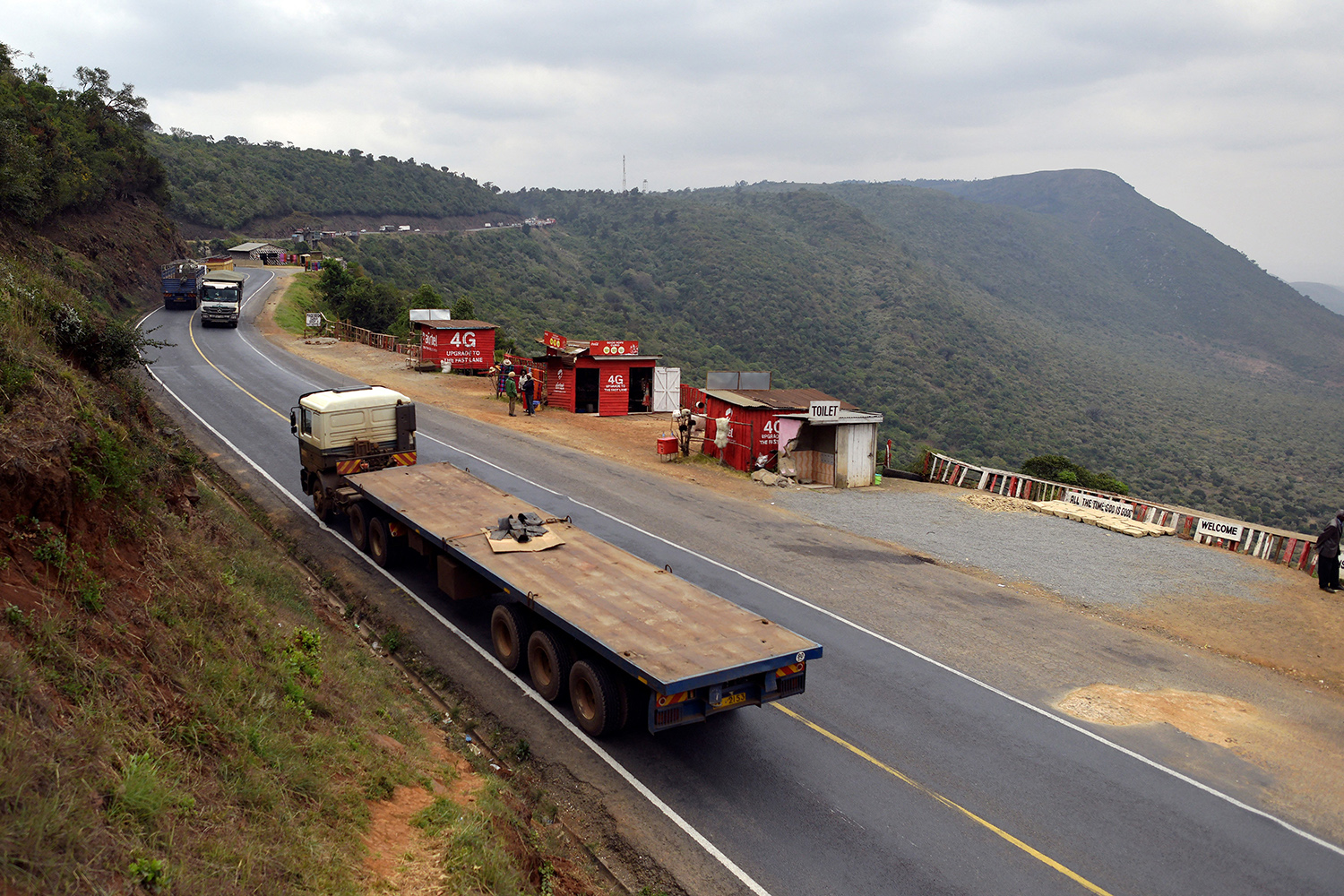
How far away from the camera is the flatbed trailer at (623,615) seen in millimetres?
8555

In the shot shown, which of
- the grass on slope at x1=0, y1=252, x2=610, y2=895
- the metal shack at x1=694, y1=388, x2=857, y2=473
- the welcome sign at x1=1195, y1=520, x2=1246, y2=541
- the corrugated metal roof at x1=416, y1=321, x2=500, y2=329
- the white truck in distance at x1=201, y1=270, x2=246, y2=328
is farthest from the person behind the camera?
the white truck in distance at x1=201, y1=270, x2=246, y2=328

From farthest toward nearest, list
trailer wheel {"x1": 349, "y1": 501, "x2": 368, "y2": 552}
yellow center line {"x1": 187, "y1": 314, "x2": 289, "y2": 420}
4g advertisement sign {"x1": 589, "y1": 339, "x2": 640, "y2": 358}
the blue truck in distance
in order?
the blue truck in distance
4g advertisement sign {"x1": 589, "y1": 339, "x2": 640, "y2": 358}
yellow center line {"x1": 187, "y1": 314, "x2": 289, "y2": 420}
trailer wheel {"x1": 349, "y1": 501, "x2": 368, "y2": 552}

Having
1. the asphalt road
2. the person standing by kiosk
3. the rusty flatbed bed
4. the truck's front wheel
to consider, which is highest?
the person standing by kiosk

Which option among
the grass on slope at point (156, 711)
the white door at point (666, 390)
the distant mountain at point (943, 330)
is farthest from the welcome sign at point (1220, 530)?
the distant mountain at point (943, 330)

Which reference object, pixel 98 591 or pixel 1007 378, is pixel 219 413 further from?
pixel 1007 378

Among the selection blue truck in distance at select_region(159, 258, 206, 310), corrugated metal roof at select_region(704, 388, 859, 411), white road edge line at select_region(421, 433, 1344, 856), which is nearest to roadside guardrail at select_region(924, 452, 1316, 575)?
corrugated metal roof at select_region(704, 388, 859, 411)

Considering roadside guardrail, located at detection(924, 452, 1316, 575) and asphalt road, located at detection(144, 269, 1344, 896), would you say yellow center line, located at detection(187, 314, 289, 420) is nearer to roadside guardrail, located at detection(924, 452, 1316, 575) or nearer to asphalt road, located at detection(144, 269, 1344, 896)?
asphalt road, located at detection(144, 269, 1344, 896)

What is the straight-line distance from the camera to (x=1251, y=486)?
62031 millimetres

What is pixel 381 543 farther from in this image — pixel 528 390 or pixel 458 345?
pixel 458 345

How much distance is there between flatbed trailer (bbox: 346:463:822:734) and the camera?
8555 mm

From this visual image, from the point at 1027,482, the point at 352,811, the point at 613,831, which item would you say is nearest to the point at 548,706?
the point at 613,831

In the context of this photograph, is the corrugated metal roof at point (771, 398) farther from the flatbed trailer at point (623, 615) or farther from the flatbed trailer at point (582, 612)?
the flatbed trailer at point (623, 615)

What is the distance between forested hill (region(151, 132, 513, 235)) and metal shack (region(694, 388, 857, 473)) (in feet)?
260

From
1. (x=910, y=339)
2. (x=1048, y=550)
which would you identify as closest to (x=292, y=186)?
(x=910, y=339)
